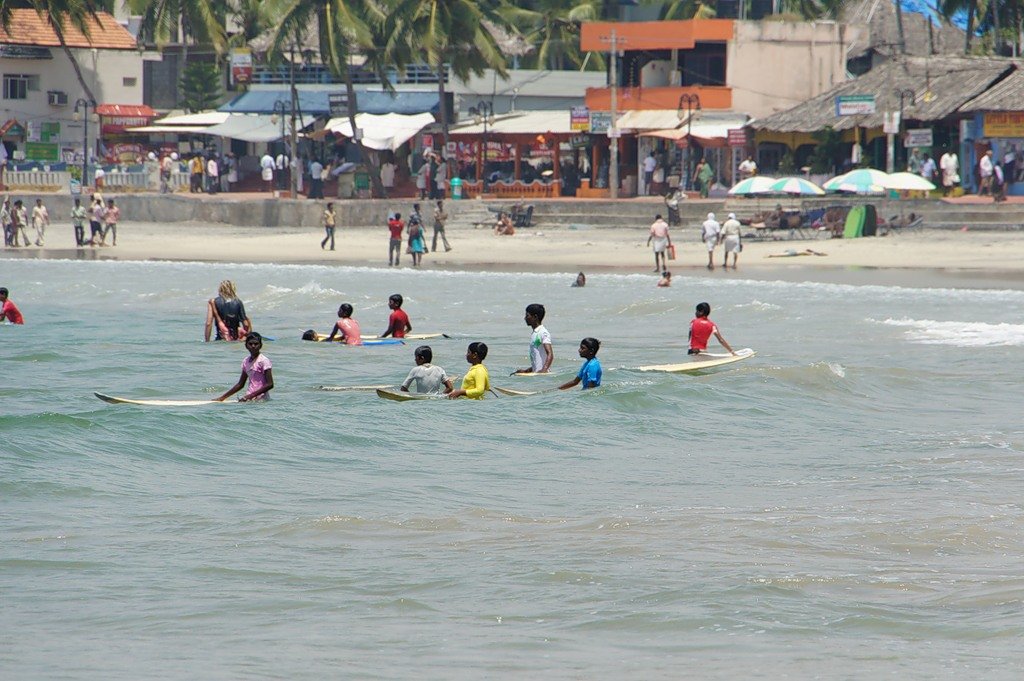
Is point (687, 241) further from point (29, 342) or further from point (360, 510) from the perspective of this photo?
point (360, 510)

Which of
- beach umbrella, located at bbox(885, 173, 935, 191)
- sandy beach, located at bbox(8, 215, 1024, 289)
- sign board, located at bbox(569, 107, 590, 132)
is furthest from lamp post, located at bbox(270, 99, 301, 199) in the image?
beach umbrella, located at bbox(885, 173, 935, 191)

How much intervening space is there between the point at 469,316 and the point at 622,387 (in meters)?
9.62

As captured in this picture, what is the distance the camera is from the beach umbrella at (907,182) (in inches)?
1437

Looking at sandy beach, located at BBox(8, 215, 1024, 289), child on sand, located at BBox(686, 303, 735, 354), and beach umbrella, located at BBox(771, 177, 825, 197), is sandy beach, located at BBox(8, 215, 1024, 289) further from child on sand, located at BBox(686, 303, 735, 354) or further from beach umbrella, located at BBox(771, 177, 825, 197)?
child on sand, located at BBox(686, 303, 735, 354)

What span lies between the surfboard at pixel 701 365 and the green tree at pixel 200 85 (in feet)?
158

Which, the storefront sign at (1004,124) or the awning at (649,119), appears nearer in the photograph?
the storefront sign at (1004,124)

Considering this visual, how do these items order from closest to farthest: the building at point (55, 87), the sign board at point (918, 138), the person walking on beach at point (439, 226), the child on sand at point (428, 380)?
the child on sand at point (428, 380)
the person walking on beach at point (439, 226)
the sign board at point (918, 138)
the building at point (55, 87)

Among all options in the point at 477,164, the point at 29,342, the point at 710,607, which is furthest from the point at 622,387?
the point at 477,164

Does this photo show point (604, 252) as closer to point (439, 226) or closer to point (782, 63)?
point (439, 226)

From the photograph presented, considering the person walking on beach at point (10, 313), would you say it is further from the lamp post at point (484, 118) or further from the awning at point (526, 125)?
the lamp post at point (484, 118)

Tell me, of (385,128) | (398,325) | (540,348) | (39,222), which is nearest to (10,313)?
(398,325)

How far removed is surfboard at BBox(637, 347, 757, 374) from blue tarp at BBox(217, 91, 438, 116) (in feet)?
112

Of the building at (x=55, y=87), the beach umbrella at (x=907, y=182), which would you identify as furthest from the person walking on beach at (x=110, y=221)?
the beach umbrella at (x=907, y=182)

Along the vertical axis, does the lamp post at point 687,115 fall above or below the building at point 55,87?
below
